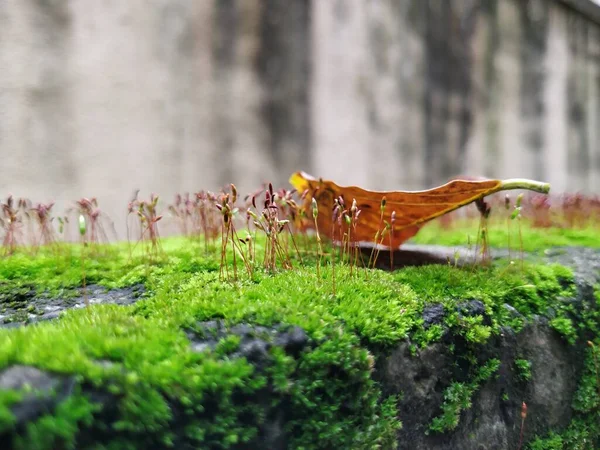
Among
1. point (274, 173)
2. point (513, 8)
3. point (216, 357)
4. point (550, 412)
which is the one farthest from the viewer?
point (513, 8)

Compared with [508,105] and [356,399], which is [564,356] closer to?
[356,399]

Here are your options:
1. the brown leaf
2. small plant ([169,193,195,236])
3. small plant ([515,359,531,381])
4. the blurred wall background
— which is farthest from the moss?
the blurred wall background

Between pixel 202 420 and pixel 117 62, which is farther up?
pixel 117 62

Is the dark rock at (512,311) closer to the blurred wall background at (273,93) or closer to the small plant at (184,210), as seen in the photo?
the small plant at (184,210)

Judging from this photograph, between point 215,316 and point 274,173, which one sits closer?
point 215,316

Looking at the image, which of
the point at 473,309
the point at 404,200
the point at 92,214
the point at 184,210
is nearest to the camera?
the point at 473,309

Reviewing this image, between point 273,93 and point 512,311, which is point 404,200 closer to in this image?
point 512,311

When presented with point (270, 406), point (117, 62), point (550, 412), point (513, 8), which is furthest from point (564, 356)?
point (513, 8)

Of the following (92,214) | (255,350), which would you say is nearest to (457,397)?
(255,350)
